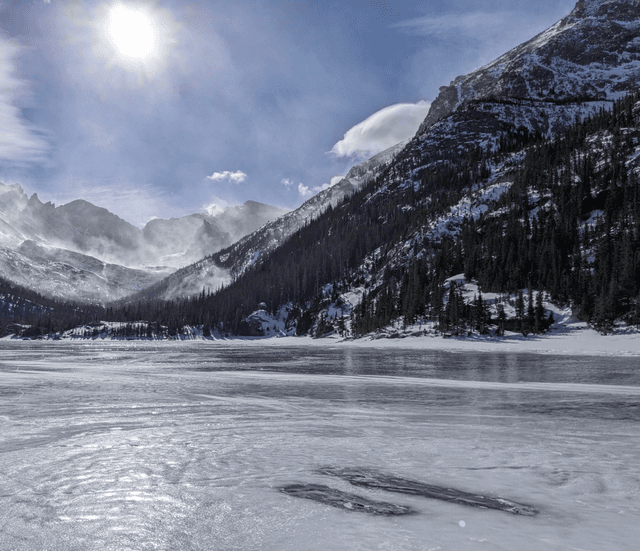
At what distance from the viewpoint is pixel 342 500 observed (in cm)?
673

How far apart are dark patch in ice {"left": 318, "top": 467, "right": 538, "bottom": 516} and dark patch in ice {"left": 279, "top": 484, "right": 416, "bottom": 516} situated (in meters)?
0.66

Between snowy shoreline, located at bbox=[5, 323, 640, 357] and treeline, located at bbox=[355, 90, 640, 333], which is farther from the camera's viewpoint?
treeline, located at bbox=[355, 90, 640, 333]

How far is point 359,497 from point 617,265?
393 ft

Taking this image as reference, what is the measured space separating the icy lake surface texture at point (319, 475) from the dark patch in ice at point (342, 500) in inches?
1.6

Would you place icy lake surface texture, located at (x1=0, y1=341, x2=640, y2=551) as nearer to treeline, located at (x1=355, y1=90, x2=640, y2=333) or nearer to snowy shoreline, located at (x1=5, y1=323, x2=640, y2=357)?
snowy shoreline, located at (x1=5, y1=323, x2=640, y2=357)

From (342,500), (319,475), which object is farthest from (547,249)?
(342,500)

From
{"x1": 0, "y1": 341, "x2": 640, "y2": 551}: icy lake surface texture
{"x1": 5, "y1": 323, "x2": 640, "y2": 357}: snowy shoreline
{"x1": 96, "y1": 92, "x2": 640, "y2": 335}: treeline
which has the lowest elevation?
{"x1": 5, "y1": 323, "x2": 640, "y2": 357}: snowy shoreline

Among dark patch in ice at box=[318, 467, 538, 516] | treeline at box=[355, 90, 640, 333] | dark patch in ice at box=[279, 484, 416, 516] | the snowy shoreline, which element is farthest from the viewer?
treeline at box=[355, 90, 640, 333]

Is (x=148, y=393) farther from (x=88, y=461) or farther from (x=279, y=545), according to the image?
(x=279, y=545)

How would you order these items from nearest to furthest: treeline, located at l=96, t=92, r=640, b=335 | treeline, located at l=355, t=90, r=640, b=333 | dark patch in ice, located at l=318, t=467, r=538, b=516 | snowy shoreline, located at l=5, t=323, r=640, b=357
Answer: dark patch in ice, located at l=318, t=467, r=538, b=516 < snowy shoreline, located at l=5, t=323, r=640, b=357 < treeline, located at l=355, t=90, r=640, b=333 < treeline, located at l=96, t=92, r=640, b=335

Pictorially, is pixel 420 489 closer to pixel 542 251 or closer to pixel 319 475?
pixel 319 475

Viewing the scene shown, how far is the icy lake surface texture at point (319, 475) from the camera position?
17.9 feet

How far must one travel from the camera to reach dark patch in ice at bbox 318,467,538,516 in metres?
6.57

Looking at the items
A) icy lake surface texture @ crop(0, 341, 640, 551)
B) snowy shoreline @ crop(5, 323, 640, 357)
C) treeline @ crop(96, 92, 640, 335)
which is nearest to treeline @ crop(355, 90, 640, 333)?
treeline @ crop(96, 92, 640, 335)
